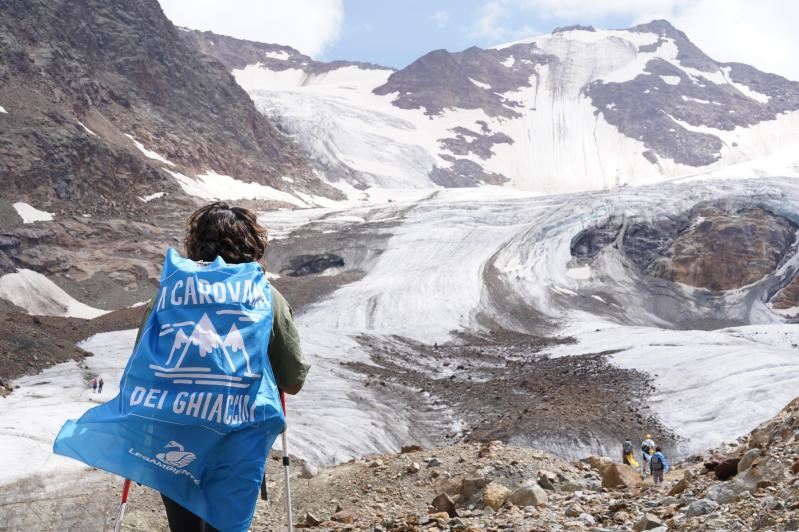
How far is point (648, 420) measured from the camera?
21469mm

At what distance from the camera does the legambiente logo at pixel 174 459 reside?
2625 mm

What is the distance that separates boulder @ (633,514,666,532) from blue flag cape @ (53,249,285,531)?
2.95 meters

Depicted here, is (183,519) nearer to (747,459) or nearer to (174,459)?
(174,459)

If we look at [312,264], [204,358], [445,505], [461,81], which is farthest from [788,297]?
[461,81]

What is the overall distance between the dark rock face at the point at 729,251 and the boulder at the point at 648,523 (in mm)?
50459

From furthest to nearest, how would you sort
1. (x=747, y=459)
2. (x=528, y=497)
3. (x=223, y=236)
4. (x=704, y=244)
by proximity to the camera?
(x=704, y=244)
(x=528, y=497)
(x=747, y=459)
(x=223, y=236)

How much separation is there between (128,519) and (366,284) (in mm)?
38864

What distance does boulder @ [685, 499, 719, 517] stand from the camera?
4.73 m

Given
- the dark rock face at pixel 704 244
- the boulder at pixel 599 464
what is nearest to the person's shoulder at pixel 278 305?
the boulder at pixel 599 464

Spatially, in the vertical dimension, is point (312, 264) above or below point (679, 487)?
below

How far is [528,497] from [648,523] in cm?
241

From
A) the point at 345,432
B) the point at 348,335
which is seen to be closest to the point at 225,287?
the point at 345,432

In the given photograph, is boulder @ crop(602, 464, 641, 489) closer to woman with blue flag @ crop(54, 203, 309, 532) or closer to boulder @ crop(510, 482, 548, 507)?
boulder @ crop(510, 482, 548, 507)

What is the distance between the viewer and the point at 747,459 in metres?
5.82
